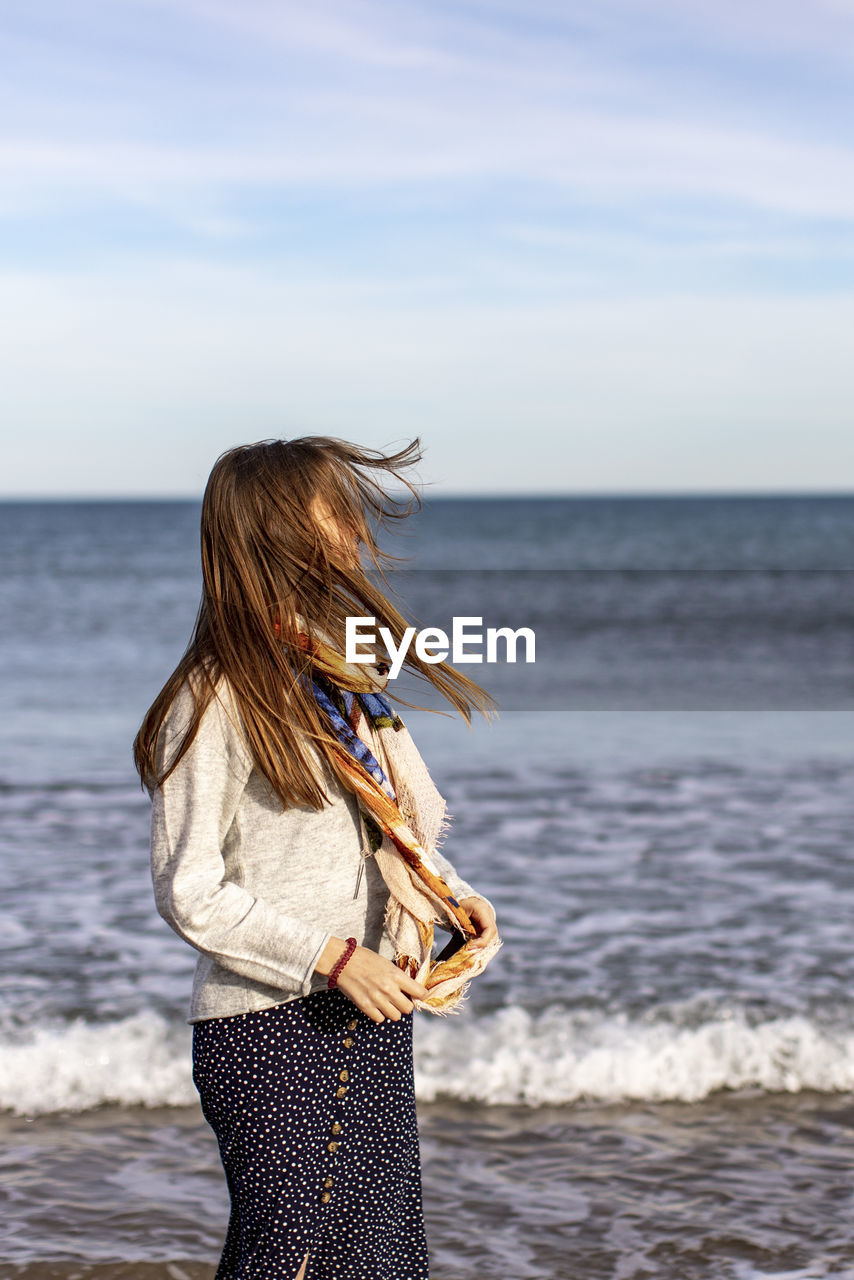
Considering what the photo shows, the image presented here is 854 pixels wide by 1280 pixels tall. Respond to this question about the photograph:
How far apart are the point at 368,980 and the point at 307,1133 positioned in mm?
285

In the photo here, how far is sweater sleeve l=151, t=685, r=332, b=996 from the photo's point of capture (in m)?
1.79

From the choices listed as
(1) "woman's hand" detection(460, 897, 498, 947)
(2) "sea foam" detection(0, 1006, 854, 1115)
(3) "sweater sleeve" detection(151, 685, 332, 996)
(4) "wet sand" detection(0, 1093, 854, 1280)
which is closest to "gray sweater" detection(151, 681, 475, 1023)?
(3) "sweater sleeve" detection(151, 685, 332, 996)

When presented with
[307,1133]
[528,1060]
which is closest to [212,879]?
[307,1133]

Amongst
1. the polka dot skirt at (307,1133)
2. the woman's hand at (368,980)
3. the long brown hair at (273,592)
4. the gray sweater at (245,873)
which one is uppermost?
the long brown hair at (273,592)

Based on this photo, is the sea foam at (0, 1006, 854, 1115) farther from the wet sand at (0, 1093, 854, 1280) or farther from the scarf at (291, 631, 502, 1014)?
the scarf at (291, 631, 502, 1014)

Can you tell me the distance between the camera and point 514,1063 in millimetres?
4469

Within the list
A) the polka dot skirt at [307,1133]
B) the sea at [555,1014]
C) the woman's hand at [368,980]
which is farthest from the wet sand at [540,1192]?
the woman's hand at [368,980]

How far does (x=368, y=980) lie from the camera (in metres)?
1.83

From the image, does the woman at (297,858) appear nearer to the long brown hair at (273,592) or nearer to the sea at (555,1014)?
the long brown hair at (273,592)

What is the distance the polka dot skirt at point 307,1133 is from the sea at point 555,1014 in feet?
A: 1.84

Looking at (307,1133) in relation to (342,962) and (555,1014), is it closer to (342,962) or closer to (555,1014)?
(342,962)

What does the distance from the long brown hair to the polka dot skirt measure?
1.18 ft

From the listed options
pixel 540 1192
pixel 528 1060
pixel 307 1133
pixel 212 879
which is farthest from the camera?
pixel 528 1060

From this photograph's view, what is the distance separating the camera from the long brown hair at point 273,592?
1.87 meters
